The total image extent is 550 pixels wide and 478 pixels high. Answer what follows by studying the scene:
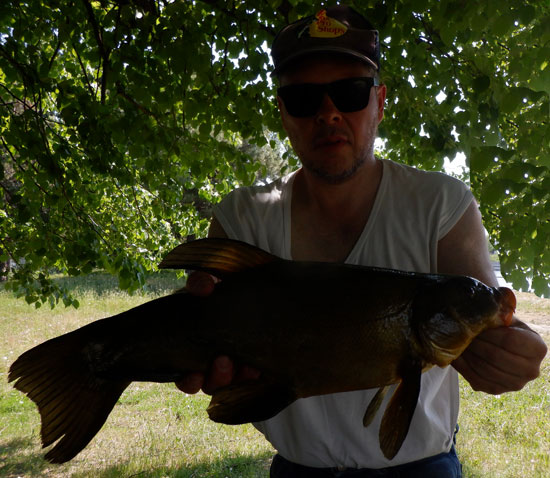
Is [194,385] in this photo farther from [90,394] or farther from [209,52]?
[209,52]

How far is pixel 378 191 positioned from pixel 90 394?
152 cm

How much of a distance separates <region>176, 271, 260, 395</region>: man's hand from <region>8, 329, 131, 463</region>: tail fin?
0.28m

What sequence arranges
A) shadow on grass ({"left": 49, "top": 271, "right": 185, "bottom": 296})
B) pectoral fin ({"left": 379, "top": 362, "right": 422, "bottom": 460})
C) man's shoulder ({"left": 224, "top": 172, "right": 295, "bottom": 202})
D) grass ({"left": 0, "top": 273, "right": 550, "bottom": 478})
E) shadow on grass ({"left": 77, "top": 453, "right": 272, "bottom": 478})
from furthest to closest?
shadow on grass ({"left": 49, "top": 271, "right": 185, "bottom": 296}) < grass ({"left": 0, "top": 273, "right": 550, "bottom": 478}) < shadow on grass ({"left": 77, "top": 453, "right": 272, "bottom": 478}) < man's shoulder ({"left": 224, "top": 172, "right": 295, "bottom": 202}) < pectoral fin ({"left": 379, "top": 362, "right": 422, "bottom": 460})

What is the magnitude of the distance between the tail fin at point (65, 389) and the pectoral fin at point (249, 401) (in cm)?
42

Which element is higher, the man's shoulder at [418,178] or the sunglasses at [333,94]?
the sunglasses at [333,94]

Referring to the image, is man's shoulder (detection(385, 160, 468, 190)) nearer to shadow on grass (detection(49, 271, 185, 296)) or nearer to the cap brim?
the cap brim

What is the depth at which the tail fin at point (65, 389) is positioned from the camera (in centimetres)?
185

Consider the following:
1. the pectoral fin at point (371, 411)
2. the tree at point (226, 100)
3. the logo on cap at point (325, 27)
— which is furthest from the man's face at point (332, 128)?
the pectoral fin at point (371, 411)

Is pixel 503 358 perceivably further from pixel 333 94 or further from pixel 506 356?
pixel 333 94

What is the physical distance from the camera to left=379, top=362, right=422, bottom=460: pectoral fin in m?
1.64

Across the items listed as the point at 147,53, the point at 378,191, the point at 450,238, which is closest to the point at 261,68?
the point at 147,53

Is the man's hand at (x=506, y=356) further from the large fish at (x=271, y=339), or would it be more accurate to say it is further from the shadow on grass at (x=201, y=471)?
the shadow on grass at (x=201, y=471)

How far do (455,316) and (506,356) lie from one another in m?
0.21

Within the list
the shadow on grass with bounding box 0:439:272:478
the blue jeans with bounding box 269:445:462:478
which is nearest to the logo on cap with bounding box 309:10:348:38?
the blue jeans with bounding box 269:445:462:478
